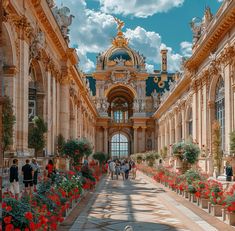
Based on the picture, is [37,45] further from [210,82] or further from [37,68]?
[210,82]

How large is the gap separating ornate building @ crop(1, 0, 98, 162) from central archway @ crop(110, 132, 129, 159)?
133 ft

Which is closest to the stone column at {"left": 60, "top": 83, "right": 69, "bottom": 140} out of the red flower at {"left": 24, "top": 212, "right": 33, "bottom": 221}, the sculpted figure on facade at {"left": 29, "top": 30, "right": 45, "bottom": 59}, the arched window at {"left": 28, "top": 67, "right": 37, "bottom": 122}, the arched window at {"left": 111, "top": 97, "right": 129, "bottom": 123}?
the arched window at {"left": 28, "top": 67, "right": 37, "bottom": 122}

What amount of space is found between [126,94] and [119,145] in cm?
930

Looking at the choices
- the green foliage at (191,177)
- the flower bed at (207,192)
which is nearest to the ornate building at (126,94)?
the flower bed at (207,192)

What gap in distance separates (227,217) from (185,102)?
35159 millimetres

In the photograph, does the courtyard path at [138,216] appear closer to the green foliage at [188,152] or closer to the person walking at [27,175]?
the person walking at [27,175]

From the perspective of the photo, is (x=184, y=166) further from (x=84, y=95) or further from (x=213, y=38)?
(x=84, y=95)

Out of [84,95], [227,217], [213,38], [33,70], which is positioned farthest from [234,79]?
[84,95]

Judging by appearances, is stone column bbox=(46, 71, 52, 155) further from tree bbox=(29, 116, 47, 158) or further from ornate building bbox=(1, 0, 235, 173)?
tree bbox=(29, 116, 47, 158)

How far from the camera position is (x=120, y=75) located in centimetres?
7794

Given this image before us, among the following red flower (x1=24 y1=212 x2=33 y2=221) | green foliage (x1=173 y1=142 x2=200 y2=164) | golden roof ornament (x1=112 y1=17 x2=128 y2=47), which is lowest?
red flower (x1=24 y1=212 x2=33 y2=221)

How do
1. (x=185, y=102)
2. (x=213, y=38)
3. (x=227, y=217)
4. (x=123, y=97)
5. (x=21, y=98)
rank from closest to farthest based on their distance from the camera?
(x=227, y=217), (x=21, y=98), (x=213, y=38), (x=185, y=102), (x=123, y=97)

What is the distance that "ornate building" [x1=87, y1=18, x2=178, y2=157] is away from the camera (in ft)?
256

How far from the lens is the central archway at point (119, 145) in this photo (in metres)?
84.5
